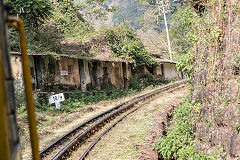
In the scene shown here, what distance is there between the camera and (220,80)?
8.12m

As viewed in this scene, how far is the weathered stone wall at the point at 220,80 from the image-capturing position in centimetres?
704

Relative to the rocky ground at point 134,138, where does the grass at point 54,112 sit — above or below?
above

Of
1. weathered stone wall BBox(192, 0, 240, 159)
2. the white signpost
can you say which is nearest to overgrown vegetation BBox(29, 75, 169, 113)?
the white signpost

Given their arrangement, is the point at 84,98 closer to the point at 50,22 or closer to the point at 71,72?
the point at 71,72

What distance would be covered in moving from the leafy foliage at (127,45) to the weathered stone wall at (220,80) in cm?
1782

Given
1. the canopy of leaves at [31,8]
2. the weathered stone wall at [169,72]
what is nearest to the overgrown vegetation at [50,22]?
the canopy of leaves at [31,8]

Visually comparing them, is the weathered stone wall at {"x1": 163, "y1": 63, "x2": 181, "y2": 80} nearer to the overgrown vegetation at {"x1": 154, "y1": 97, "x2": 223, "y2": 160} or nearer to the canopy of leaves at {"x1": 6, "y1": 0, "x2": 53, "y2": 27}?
the canopy of leaves at {"x1": 6, "y1": 0, "x2": 53, "y2": 27}

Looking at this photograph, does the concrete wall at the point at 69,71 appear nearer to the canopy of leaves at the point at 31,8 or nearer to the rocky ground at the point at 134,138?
the canopy of leaves at the point at 31,8

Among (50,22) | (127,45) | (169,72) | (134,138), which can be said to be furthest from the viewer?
(169,72)

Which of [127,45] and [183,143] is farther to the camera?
[127,45]

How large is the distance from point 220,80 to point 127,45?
66.7ft

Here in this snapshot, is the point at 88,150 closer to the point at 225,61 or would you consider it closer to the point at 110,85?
the point at 225,61

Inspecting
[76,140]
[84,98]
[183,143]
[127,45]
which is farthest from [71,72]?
Result: [183,143]

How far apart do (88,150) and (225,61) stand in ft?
16.6
